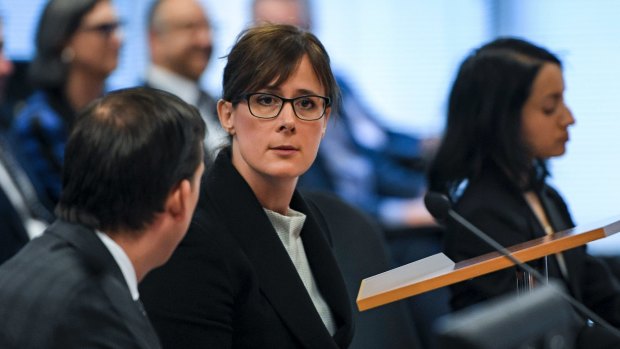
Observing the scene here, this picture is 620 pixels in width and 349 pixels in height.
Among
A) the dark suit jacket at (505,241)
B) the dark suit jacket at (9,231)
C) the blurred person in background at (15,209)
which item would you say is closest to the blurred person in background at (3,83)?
the blurred person in background at (15,209)

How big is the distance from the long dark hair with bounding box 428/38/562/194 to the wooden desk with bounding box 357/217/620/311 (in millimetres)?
719

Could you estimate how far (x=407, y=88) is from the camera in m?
5.30

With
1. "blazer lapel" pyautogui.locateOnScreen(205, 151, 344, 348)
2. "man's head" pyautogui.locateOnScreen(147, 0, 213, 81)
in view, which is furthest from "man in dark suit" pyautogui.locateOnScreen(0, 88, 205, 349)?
"man's head" pyautogui.locateOnScreen(147, 0, 213, 81)

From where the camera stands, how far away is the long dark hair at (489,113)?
3055 mm

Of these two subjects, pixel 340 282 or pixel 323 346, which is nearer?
pixel 323 346

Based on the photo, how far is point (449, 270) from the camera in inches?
78.7

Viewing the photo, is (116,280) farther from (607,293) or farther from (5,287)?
(607,293)

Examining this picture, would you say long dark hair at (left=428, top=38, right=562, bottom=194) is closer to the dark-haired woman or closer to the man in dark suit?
the dark-haired woman

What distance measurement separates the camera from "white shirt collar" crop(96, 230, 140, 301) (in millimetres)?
1907

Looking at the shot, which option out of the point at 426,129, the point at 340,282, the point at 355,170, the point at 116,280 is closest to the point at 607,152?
the point at 426,129

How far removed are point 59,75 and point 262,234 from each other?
1.49 m

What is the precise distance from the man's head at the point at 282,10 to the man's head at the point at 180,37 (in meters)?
0.30

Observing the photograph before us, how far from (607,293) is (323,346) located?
40.4 inches

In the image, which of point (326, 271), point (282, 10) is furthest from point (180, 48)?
point (326, 271)
